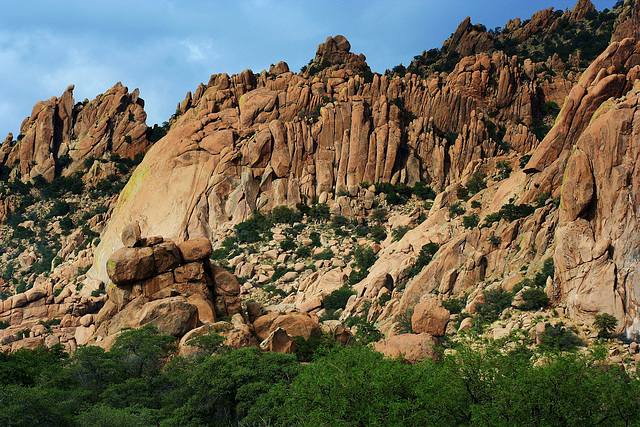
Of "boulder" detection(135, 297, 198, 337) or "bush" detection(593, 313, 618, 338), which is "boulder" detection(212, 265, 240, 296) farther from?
"bush" detection(593, 313, 618, 338)

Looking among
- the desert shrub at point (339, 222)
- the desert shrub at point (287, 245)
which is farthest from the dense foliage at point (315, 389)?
the desert shrub at point (339, 222)

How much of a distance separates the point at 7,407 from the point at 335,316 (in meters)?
33.1

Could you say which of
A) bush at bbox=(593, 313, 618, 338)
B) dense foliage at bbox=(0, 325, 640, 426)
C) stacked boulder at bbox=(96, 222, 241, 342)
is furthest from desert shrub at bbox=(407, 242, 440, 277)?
bush at bbox=(593, 313, 618, 338)

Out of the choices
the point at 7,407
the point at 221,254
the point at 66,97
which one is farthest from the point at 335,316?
the point at 66,97

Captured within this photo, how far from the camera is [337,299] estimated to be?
58.4 metres

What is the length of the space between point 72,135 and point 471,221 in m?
86.7

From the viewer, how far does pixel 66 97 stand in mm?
116375

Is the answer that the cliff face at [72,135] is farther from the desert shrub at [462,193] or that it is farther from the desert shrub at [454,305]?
the desert shrub at [454,305]

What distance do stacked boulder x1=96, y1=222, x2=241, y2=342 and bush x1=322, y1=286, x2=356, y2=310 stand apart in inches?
449

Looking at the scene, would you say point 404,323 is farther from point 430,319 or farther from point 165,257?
point 165,257

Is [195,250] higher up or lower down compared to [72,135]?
lower down

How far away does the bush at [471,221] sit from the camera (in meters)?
53.9

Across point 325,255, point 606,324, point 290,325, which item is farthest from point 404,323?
point 325,255

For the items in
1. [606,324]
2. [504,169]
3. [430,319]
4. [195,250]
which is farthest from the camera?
[504,169]
